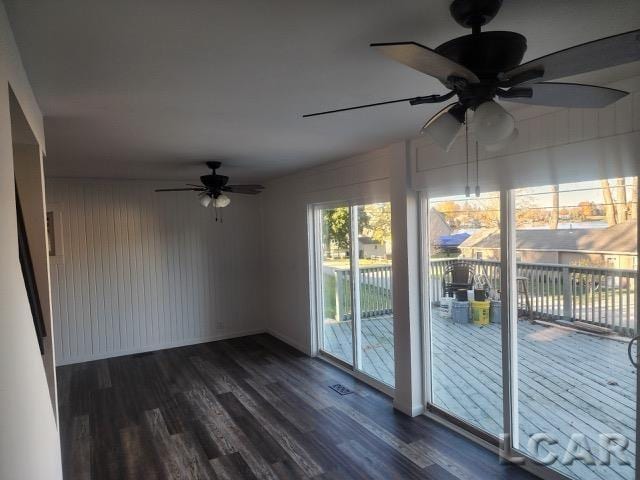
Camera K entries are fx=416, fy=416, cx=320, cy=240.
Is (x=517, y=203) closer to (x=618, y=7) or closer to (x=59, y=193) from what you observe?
(x=618, y=7)

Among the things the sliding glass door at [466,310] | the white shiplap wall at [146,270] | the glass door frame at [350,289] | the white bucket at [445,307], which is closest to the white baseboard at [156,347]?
the white shiplap wall at [146,270]

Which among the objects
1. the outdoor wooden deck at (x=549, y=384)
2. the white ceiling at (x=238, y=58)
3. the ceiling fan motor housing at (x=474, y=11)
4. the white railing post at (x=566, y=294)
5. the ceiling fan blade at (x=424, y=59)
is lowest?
the outdoor wooden deck at (x=549, y=384)

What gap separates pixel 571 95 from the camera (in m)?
1.44

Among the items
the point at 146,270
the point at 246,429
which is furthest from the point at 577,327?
the point at 146,270

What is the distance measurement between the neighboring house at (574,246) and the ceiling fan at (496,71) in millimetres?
1220

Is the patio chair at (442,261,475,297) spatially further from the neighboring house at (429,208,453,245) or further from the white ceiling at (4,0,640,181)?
the white ceiling at (4,0,640,181)

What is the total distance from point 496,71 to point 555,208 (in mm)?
1659

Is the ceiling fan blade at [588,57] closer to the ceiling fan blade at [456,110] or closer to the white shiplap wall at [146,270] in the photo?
the ceiling fan blade at [456,110]

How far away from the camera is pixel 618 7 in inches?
57.1

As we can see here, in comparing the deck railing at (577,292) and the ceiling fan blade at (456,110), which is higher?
the ceiling fan blade at (456,110)

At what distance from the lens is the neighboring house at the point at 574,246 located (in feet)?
7.75

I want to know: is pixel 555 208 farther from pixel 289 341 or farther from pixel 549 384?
pixel 289 341

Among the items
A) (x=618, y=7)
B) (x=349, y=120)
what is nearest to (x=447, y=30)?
(x=618, y=7)

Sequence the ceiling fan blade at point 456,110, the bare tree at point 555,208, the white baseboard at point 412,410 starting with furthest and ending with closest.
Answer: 1. the white baseboard at point 412,410
2. the bare tree at point 555,208
3. the ceiling fan blade at point 456,110
